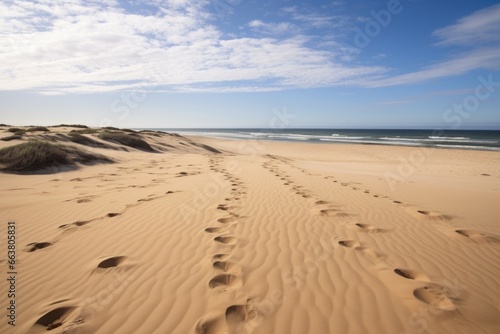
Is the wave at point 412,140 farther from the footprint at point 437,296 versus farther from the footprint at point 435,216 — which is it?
the footprint at point 437,296

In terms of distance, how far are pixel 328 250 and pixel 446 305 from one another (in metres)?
1.49

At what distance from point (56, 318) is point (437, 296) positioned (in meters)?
3.89

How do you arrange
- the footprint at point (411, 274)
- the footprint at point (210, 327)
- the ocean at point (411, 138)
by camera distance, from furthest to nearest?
the ocean at point (411, 138)
the footprint at point (411, 274)
the footprint at point (210, 327)

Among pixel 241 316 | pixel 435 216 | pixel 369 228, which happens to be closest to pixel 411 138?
pixel 435 216

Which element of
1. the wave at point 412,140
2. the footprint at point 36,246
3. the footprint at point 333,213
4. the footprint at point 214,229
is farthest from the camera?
the wave at point 412,140

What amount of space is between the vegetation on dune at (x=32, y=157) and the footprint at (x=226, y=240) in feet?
29.5

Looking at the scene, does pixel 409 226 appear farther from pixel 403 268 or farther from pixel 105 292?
pixel 105 292

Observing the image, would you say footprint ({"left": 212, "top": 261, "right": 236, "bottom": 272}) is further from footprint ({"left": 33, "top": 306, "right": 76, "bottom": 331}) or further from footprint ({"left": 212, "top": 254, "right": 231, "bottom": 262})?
footprint ({"left": 33, "top": 306, "right": 76, "bottom": 331})

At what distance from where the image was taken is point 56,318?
240 cm

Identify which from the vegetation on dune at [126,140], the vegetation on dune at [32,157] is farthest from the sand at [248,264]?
the vegetation on dune at [126,140]

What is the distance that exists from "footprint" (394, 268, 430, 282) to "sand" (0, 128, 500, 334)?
0.06 feet

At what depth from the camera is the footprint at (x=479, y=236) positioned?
449 cm

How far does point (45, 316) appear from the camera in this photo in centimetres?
239

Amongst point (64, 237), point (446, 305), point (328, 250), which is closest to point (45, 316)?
point (64, 237)
